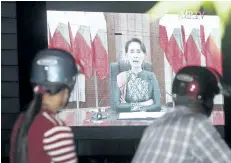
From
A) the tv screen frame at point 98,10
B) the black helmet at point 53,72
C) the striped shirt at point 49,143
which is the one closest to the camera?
the striped shirt at point 49,143

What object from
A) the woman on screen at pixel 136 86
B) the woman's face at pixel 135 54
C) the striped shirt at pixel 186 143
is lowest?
the striped shirt at pixel 186 143

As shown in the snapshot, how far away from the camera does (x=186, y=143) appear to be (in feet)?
8.34

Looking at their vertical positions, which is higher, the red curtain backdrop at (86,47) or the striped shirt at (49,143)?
the red curtain backdrop at (86,47)

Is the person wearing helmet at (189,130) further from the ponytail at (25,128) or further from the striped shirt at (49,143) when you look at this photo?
the ponytail at (25,128)

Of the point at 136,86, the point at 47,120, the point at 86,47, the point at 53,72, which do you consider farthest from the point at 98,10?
the point at 47,120

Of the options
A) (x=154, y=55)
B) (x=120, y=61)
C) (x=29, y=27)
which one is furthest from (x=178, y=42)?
(x=29, y=27)

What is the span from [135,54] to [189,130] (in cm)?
222

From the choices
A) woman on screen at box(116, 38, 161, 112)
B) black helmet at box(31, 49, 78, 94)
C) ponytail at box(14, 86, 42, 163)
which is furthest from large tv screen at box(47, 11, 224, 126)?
ponytail at box(14, 86, 42, 163)

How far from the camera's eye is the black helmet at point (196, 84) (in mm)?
2727

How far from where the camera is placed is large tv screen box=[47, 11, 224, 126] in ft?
15.0

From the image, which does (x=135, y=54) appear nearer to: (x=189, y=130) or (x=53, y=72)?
(x=53, y=72)

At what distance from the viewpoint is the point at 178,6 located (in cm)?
482

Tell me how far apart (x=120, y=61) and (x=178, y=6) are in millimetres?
744

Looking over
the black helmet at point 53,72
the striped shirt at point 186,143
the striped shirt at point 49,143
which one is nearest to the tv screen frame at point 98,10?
the black helmet at point 53,72
